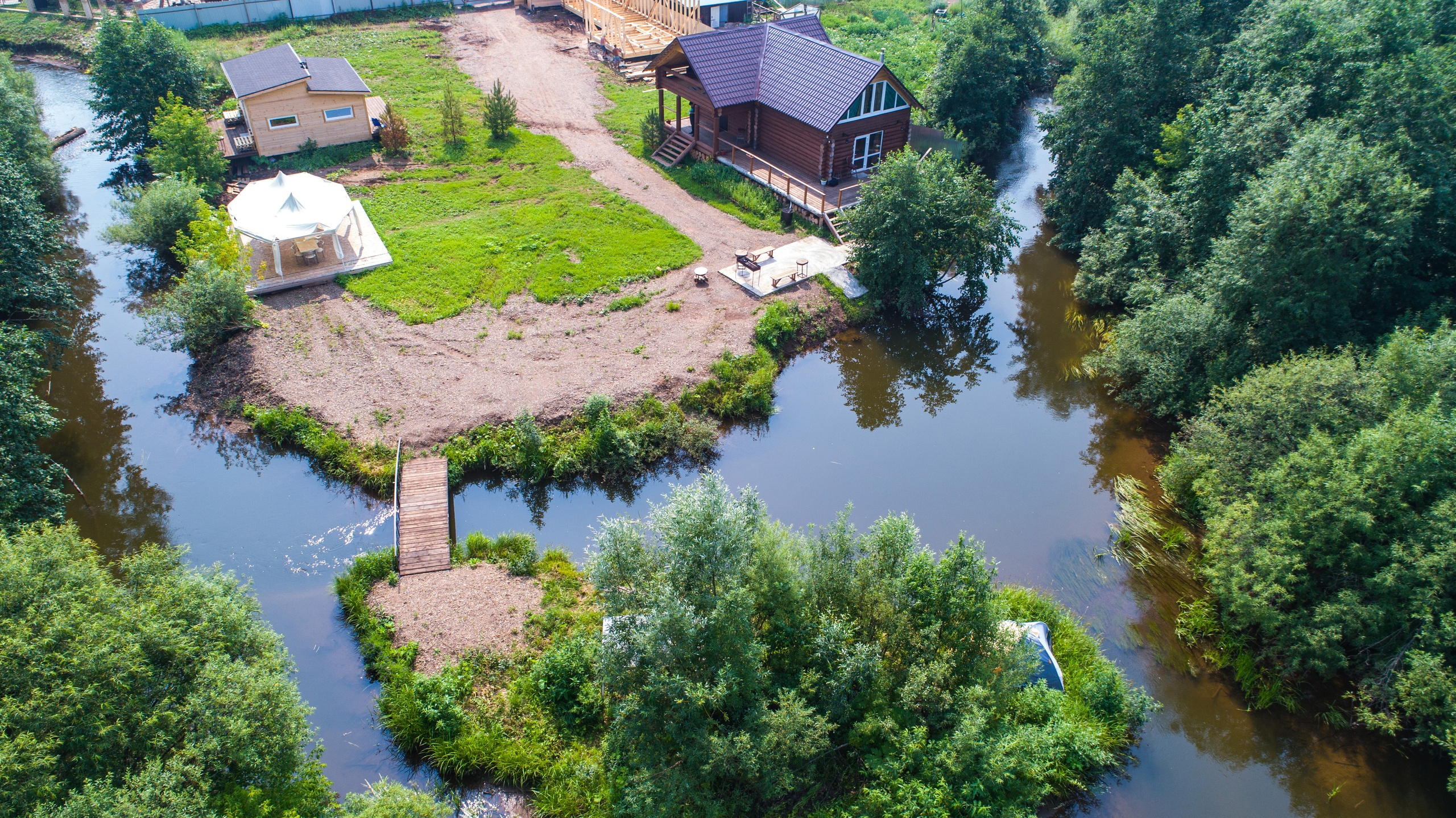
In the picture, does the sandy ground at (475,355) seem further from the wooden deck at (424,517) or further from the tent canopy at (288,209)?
the tent canopy at (288,209)

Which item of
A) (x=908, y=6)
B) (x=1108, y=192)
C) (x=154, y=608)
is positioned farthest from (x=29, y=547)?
(x=908, y=6)

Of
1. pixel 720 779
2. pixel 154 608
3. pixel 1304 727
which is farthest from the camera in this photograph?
pixel 1304 727

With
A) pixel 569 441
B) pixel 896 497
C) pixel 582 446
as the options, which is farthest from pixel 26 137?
pixel 896 497

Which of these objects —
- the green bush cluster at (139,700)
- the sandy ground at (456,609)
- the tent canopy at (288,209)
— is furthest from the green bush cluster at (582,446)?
the tent canopy at (288,209)

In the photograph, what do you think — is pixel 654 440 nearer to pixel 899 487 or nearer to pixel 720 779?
pixel 899 487

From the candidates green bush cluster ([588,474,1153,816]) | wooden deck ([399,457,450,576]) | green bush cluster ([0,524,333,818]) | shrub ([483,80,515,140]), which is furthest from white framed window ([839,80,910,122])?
green bush cluster ([0,524,333,818])

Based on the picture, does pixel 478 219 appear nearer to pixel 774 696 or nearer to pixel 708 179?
pixel 708 179

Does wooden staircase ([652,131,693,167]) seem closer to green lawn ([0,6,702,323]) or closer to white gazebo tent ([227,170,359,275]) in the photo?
green lawn ([0,6,702,323])
